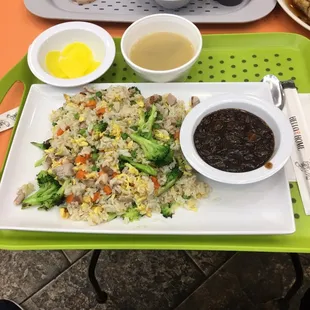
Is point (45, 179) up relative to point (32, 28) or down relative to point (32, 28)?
down

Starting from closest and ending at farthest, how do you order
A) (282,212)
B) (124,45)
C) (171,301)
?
1. (282,212)
2. (124,45)
3. (171,301)

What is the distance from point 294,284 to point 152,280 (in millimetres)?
642

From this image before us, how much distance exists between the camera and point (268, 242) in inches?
46.9

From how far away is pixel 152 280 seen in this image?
6.65ft

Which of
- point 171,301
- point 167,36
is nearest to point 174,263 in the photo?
point 171,301

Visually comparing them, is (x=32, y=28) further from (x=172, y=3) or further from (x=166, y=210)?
(x=166, y=210)

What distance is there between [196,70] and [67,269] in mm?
1148

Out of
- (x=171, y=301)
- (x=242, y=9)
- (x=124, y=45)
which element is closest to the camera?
(x=124, y=45)

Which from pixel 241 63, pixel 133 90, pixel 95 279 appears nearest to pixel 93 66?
pixel 133 90

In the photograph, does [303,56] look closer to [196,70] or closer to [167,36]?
[196,70]

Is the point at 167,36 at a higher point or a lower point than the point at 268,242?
higher

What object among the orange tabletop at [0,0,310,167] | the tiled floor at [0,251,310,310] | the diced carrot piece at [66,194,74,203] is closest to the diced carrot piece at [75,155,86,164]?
the diced carrot piece at [66,194,74,203]

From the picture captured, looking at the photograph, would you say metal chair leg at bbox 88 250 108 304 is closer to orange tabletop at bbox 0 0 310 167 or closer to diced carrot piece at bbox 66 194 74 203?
diced carrot piece at bbox 66 194 74 203

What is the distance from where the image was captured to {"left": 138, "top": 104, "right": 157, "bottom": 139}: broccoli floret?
131cm
